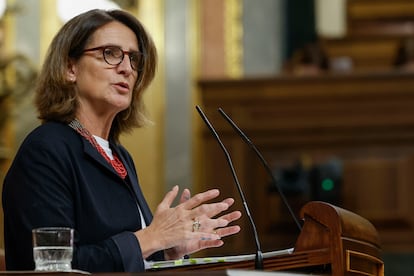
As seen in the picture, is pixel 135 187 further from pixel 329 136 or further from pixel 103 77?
pixel 329 136

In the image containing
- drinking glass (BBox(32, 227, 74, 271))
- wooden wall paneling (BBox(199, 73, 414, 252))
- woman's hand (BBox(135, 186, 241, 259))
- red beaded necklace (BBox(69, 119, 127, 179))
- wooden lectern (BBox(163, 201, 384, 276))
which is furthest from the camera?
wooden wall paneling (BBox(199, 73, 414, 252))

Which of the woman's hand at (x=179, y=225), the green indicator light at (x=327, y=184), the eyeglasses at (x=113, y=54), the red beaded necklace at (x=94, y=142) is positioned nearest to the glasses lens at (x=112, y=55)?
the eyeglasses at (x=113, y=54)

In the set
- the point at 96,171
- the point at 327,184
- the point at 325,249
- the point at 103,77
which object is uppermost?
the point at 103,77

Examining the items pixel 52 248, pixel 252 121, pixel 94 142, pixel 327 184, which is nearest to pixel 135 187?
pixel 94 142

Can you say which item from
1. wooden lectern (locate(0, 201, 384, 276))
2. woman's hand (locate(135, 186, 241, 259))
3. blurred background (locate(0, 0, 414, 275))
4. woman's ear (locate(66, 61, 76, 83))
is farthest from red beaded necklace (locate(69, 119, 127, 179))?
blurred background (locate(0, 0, 414, 275))

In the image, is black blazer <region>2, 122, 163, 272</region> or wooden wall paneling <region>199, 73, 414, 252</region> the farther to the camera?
wooden wall paneling <region>199, 73, 414, 252</region>

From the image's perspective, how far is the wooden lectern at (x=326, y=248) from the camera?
2.24 metres

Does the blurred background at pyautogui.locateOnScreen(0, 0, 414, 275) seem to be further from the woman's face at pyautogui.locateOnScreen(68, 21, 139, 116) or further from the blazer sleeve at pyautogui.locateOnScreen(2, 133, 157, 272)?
the blazer sleeve at pyautogui.locateOnScreen(2, 133, 157, 272)

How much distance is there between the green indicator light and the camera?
6.01 m

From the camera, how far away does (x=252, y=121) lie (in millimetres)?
6379

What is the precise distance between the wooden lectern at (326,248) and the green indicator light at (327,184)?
362cm

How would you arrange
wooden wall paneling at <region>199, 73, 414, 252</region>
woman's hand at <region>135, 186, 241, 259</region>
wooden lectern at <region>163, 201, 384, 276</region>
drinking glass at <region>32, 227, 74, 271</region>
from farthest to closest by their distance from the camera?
wooden wall paneling at <region>199, 73, 414, 252</region>, woman's hand at <region>135, 186, 241, 259</region>, wooden lectern at <region>163, 201, 384, 276</region>, drinking glass at <region>32, 227, 74, 271</region>

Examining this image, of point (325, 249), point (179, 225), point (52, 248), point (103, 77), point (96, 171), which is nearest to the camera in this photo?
point (52, 248)

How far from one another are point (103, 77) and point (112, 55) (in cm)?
6
